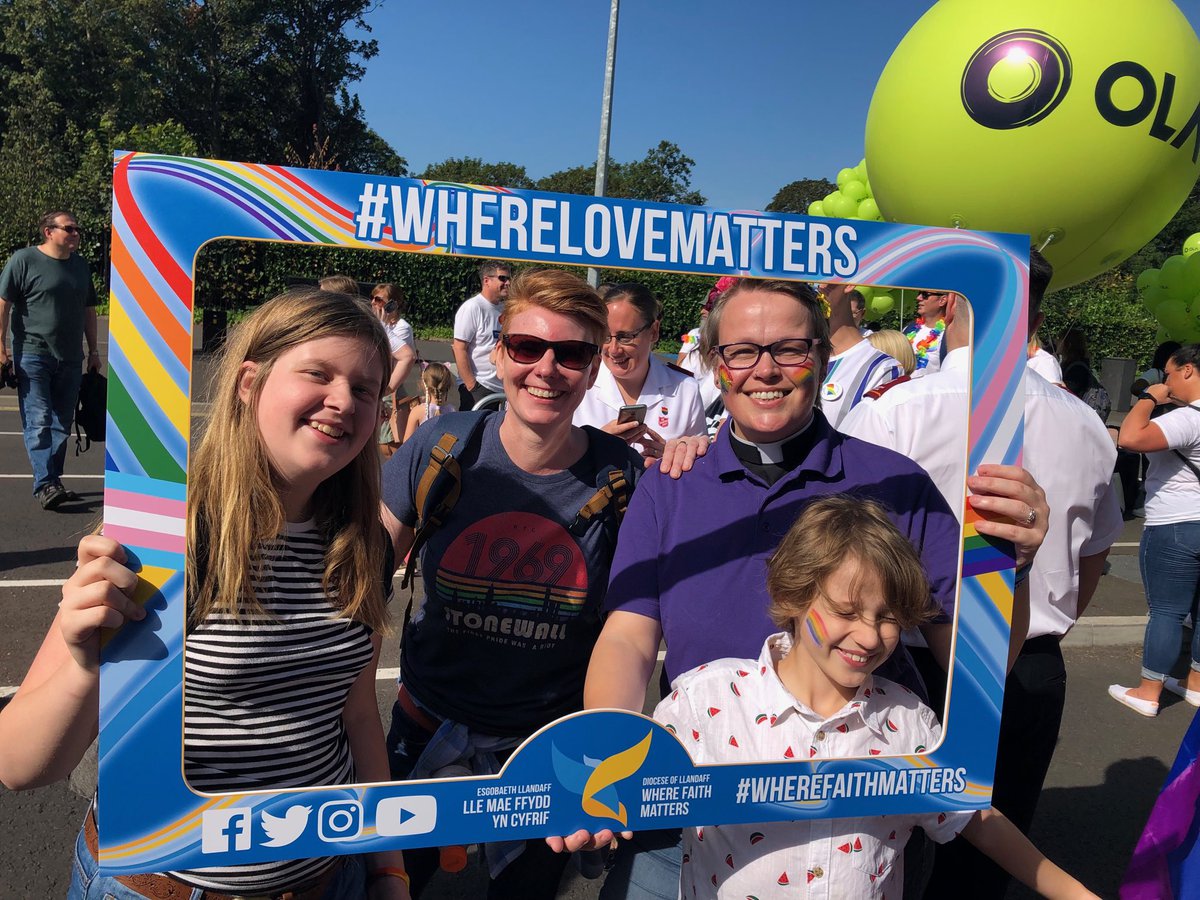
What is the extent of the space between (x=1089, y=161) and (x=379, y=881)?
129 inches

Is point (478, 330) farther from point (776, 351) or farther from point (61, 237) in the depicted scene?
point (776, 351)

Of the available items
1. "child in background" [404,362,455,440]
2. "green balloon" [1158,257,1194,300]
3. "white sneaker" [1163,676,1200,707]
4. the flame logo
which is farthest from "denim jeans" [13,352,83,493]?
"green balloon" [1158,257,1194,300]

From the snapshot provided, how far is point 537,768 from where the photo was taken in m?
1.34

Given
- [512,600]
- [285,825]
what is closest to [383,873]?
[285,825]

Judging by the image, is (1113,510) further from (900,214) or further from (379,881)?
(379,881)

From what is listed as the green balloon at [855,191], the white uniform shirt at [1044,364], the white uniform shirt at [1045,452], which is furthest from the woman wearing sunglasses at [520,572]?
the green balloon at [855,191]

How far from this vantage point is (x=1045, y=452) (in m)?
2.25

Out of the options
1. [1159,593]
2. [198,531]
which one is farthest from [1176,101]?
[198,531]

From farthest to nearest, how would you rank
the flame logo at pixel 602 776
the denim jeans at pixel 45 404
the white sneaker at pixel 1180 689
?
the denim jeans at pixel 45 404 → the white sneaker at pixel 1180 689 → the flame logo at pixel 602 776

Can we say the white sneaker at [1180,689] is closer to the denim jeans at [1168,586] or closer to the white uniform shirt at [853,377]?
the denim jeans at [1168,586]

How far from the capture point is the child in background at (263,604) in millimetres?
1238

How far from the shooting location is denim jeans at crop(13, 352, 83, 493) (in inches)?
250

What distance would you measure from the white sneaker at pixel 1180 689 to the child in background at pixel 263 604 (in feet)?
15.5

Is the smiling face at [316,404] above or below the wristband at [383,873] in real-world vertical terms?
above
